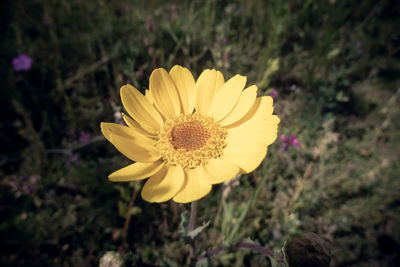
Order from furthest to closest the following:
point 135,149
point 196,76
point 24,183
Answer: point 196,76
point 24,183
point 135,149

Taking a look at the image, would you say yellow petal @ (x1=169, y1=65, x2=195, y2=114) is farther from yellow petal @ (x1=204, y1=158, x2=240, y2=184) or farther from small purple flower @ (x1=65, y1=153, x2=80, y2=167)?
small purple flower @ (x1=65, y1=153, x2=80, y2=167)

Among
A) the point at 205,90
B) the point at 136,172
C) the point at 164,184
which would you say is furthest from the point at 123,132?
the point at 205,90

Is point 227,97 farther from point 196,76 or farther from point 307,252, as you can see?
point 196,76

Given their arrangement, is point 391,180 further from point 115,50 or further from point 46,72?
point 46,72

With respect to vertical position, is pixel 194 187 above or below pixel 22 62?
below

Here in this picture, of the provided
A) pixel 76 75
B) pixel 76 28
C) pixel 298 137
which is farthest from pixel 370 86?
pixel 76 28

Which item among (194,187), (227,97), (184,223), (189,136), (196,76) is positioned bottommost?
(184,223)

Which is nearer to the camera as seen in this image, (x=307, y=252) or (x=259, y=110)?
(x=307, y=252)
